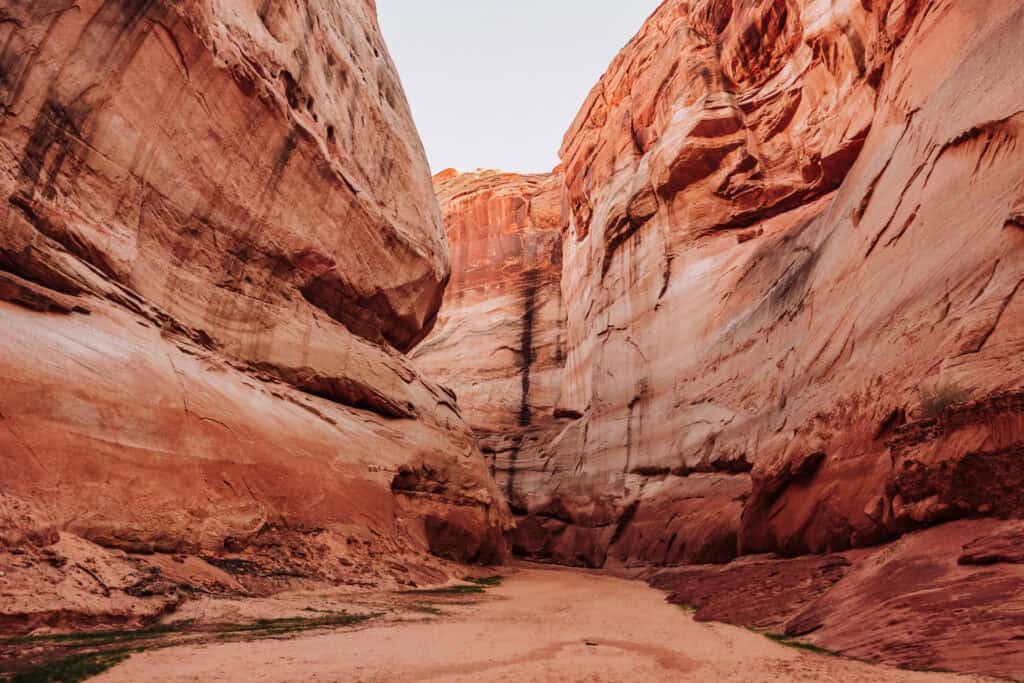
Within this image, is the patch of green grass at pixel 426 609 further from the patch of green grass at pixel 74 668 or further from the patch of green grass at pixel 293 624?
the patch of green grass at pixel 74 668

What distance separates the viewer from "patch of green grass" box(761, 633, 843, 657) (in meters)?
6.44

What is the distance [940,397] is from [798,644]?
4.02 metres

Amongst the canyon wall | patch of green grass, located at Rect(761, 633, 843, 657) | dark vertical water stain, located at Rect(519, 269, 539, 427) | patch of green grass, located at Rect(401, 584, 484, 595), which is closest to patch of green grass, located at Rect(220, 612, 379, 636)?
patch of green grass, located at Rect(401, 584, 484, 595)

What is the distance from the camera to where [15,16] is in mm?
9781

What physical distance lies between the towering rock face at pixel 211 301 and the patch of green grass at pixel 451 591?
109 cm

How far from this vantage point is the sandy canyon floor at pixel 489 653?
16.6ft

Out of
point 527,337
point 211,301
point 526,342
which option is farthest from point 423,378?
point 527,337

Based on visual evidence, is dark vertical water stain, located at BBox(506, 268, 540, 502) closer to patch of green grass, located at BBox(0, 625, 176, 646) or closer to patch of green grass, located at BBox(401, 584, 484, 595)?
patch of green grass, located at BBox(401, 584, 484, 595)

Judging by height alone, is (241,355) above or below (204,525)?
above

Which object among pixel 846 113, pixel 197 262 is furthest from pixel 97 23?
pixel 846 113

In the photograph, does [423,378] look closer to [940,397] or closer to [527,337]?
[940,397]

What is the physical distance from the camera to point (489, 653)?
6.30 metres

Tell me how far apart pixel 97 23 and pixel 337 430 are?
9.00 meters

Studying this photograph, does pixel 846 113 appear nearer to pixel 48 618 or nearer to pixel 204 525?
pixel 204 525
